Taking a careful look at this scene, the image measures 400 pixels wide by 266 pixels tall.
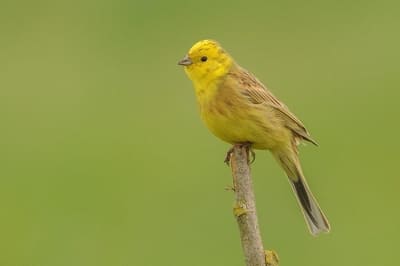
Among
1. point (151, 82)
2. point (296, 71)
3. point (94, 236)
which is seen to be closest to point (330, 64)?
point (296, 71)

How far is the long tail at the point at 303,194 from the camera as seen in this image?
786cm

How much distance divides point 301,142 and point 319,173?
4848 mm

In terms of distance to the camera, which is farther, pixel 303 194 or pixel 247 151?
pixel 303 194

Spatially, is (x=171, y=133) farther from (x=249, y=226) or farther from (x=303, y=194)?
(x=249, y=226)

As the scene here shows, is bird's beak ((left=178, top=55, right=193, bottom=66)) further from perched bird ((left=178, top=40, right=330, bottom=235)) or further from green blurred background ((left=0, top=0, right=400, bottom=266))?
green blurred background ((left=0, top=0, right=400, bottom=266))

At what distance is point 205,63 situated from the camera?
811 cm

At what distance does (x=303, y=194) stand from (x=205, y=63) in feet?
3.32

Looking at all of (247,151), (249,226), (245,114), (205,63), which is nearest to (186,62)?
(205,63)

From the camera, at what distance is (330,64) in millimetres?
17516

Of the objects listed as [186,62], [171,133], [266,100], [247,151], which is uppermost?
[171,133]

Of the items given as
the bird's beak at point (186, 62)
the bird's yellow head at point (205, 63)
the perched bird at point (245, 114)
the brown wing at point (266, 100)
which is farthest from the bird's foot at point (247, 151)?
the bird's beak at point (186, 62)

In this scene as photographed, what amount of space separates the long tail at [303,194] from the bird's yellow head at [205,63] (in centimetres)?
62

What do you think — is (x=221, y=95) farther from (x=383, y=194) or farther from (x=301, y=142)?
(x=383, y=194)

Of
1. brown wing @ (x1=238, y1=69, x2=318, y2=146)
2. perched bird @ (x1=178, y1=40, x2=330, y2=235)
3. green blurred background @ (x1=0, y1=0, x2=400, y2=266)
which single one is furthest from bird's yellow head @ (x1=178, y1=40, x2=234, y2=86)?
green blurred background @ (x1=0, y1=0, x2=400, y2=266)
